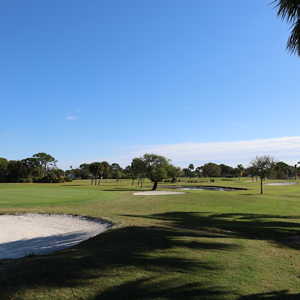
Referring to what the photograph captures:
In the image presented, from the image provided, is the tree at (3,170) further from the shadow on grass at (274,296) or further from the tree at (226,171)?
the tree at (226,171)

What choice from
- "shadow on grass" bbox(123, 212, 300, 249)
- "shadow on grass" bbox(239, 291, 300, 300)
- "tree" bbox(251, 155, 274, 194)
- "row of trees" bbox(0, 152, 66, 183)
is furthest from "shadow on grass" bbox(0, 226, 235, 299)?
"row of trees" bbox(0, 152, 66, 183)

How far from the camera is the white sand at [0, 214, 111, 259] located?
11203 millimetres

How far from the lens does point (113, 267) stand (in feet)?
21.2

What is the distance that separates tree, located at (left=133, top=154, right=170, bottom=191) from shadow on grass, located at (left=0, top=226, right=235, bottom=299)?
48631mm

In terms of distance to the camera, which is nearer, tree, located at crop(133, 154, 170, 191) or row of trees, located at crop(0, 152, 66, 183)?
tree, located at crop(133, 154, 170, 191)

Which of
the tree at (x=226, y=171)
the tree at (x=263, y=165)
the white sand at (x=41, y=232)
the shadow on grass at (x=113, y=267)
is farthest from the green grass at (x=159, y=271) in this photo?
the tree at (x=226, y=171)

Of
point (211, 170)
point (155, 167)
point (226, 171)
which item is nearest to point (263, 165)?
point (155, 167)

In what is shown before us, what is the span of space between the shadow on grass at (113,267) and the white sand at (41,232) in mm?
3365

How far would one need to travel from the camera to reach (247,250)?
857cm

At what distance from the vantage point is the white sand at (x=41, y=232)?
11203mm

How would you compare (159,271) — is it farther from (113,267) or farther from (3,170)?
(3,170)

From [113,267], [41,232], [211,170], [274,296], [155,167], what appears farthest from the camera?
[211,170]

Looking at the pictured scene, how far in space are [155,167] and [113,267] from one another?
52.5 meters

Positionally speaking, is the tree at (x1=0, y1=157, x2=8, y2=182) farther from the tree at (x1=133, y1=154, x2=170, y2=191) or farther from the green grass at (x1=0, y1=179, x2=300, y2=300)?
the green grass at (x1=0, y1=179, x2=300, y2=300)
